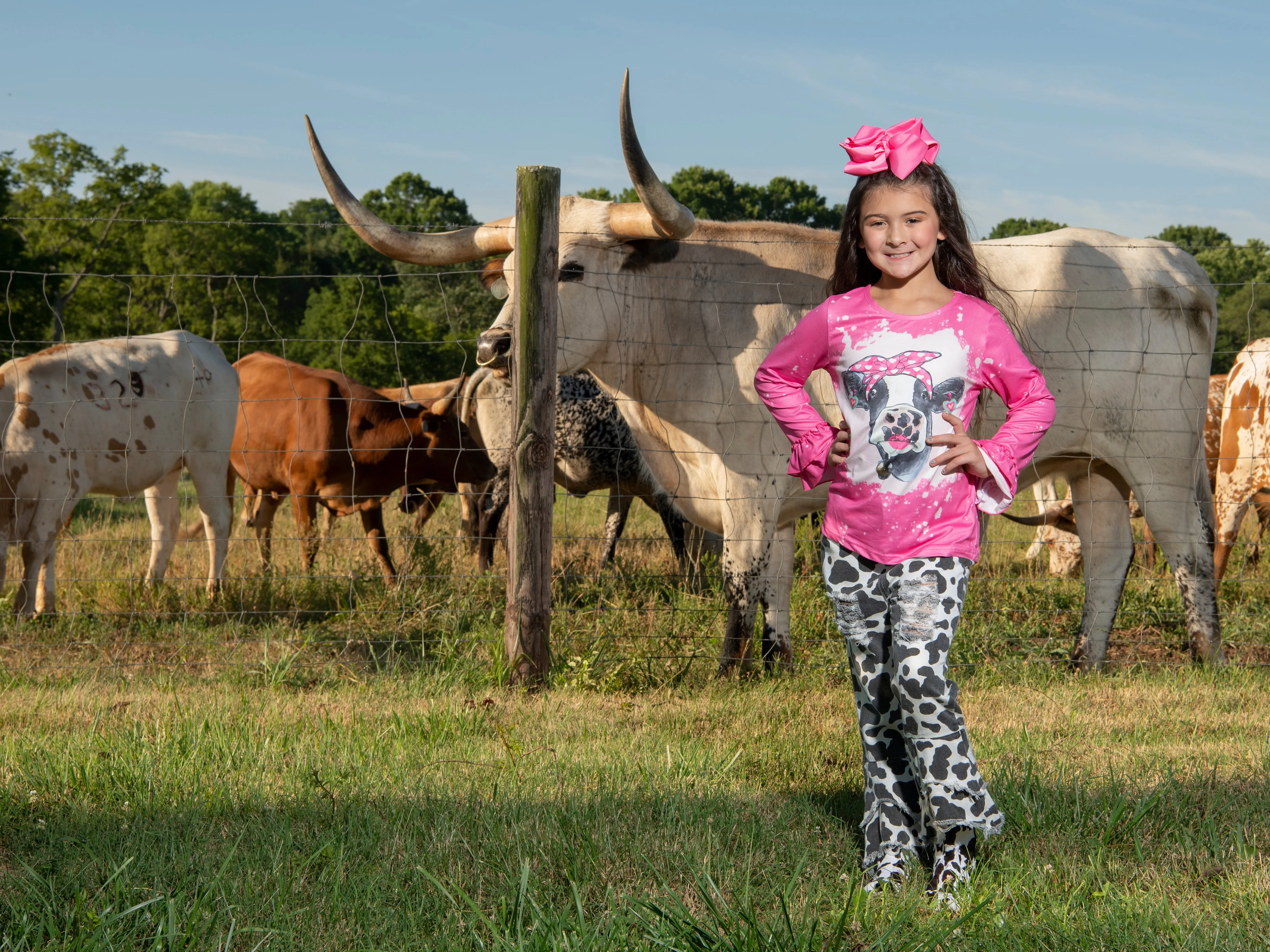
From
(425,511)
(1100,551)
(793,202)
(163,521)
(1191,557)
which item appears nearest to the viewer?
(1191,557)

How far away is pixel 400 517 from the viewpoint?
11500 mm

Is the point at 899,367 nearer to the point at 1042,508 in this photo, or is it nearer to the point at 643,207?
the point at 643,207

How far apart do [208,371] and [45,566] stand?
5.45 ft

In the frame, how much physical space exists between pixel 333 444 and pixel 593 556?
248 cm

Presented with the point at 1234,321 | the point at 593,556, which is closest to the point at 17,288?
the point at 593,556

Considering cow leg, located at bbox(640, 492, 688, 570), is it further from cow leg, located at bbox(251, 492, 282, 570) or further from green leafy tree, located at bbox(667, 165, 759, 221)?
green leafy tree, located at bbox(667, 165, 759, 221)

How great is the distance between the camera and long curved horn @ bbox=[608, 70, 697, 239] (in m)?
3.63

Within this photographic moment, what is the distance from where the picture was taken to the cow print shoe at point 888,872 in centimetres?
226

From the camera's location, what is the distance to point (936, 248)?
7.76 feet

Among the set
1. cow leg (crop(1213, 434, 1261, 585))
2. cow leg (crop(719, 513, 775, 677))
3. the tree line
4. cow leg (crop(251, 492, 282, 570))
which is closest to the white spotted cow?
cow leg (crop(251, 492, 282, 570))

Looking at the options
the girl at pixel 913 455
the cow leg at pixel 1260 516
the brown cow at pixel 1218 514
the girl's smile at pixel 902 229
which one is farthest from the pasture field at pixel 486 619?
the girl's smile at pixel 902 229

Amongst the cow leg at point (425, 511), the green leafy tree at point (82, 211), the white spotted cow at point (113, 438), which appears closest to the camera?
the white spotted cow at point (113, 438)

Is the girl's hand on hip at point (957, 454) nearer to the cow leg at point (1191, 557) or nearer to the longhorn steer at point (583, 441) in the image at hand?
the cow leg at point (1191, 557)

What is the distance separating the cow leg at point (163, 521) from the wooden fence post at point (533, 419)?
12.0ft
